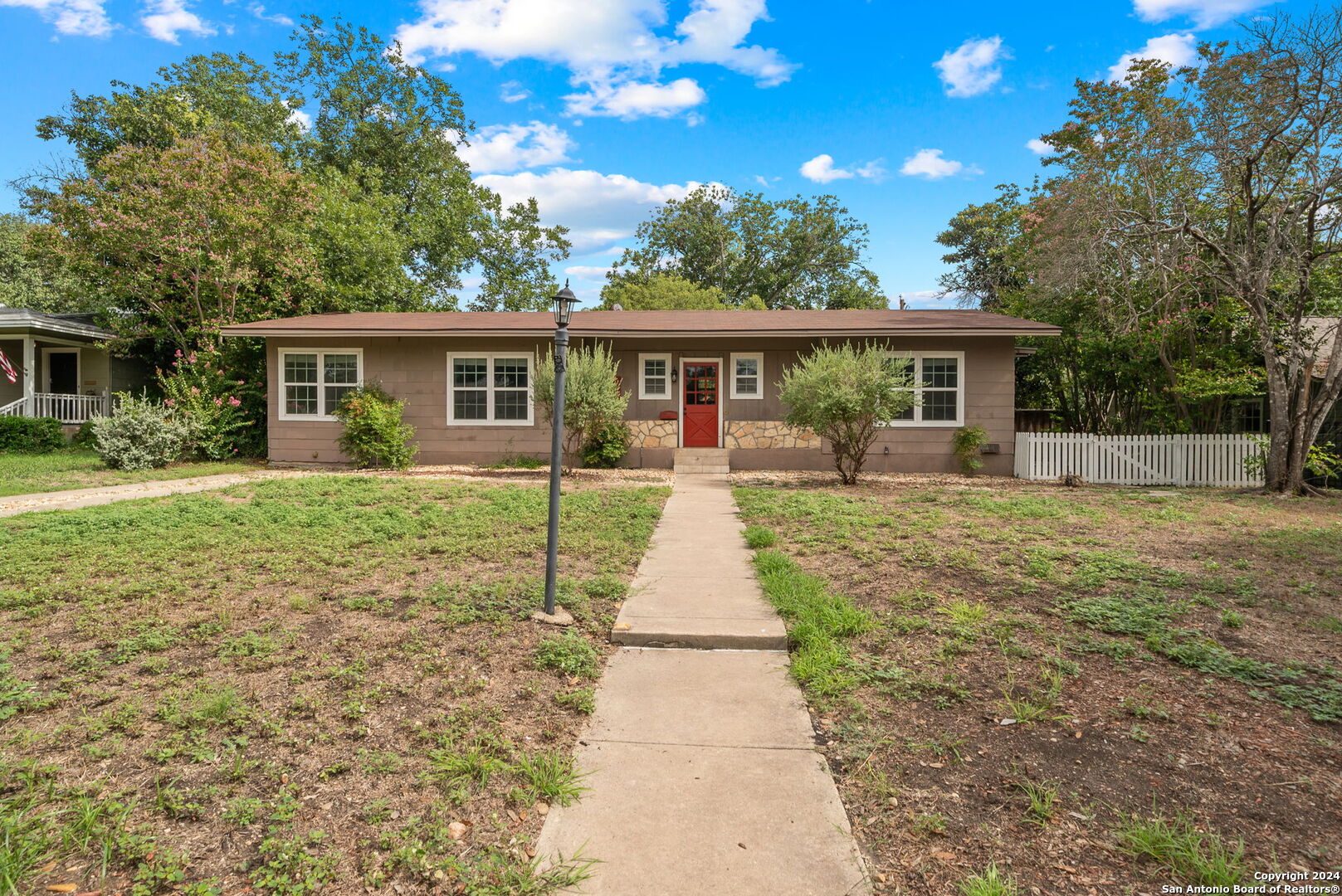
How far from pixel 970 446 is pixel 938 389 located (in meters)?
1.26

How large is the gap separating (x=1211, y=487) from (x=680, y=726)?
12.3 metres

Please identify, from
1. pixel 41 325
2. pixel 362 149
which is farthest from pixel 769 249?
pixel 41 325

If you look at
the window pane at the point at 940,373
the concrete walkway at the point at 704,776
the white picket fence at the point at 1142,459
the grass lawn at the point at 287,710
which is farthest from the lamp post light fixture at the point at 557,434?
the white picket fence at the point at 1142,459

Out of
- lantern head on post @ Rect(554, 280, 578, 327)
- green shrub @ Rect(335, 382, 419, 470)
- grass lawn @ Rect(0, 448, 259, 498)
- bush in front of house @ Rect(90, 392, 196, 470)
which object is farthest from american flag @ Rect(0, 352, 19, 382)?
lantern head on post @ Rect(554, 280, 578, 327)

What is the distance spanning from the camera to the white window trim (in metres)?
13.8

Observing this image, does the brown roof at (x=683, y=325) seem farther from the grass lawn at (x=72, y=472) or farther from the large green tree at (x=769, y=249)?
the large green tree at (x=769, y=249)

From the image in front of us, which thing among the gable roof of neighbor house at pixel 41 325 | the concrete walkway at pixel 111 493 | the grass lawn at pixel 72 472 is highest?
the gable roof of neighbor house at pixel 41 325

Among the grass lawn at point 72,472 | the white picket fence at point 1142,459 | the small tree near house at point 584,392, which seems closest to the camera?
the grass lawn at point 72,472

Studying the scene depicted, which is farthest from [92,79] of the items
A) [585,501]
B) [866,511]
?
[866,511]

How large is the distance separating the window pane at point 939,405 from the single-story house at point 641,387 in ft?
0.07

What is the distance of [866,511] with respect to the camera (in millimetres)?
8109

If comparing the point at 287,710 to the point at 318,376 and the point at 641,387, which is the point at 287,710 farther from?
the point at 318,376

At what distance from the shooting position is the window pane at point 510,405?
13.8 metres

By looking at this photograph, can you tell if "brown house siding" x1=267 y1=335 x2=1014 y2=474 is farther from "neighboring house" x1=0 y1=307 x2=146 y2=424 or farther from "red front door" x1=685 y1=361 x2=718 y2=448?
"neighboring house" x1=0 y1=307 x2=146 y2=424
